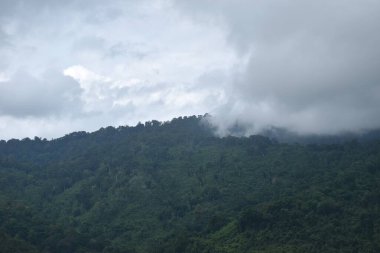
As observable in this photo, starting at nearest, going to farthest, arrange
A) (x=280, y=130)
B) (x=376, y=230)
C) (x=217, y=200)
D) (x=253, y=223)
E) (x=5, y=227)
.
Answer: (x=376, y=230) < (x=253, y=223) < (x=5, y=227) < (x=217, y=200) < (x=280, y=130)

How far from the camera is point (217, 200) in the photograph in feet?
313

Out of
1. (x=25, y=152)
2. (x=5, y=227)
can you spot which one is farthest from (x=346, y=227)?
(x=25, y=152)

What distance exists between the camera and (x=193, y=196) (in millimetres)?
Result: 98000

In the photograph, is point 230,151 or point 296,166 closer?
point 296,166

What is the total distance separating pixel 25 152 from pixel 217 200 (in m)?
73.8

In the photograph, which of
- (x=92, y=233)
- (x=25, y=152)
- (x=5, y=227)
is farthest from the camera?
(x=25, y=152)

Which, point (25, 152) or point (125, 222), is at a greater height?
point (25, 152)

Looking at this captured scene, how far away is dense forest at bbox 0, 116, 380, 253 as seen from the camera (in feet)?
234

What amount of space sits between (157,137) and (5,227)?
54.6 m

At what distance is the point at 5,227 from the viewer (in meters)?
79.1

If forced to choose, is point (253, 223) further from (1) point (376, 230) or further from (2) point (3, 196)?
(2) point (3, 196)

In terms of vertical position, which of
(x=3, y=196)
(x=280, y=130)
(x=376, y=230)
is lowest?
(x=376, y=230)

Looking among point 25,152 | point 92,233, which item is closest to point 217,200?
point 92,233

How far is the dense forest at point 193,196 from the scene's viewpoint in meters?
71.2
